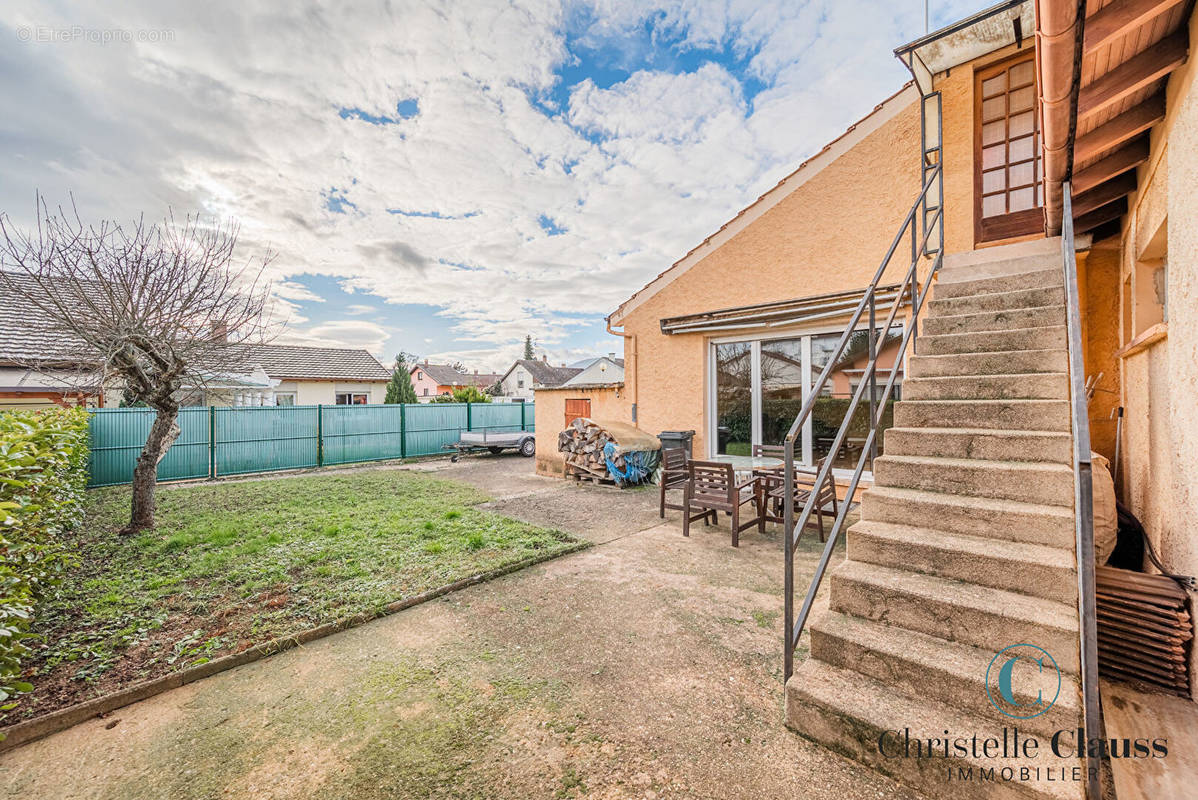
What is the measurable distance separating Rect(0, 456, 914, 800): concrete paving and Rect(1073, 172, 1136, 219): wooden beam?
13.8ft

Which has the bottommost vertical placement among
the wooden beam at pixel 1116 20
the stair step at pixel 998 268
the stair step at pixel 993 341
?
the stair step at pixel 993 341

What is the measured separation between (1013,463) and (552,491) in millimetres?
6690

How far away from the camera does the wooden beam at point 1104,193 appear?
353 centimetres

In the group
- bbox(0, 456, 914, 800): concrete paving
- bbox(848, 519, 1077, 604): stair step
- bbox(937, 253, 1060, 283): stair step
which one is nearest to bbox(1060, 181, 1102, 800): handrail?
bbox(848, 519, 1077, 604): stair step

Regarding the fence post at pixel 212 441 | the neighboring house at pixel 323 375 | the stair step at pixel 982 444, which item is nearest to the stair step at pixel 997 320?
the stair step at pixel 982 444

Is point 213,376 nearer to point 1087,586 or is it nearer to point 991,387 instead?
point 1087,586

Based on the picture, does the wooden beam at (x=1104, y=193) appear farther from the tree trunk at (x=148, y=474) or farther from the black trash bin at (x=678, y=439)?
the tree trunk at (x=148, y=474)

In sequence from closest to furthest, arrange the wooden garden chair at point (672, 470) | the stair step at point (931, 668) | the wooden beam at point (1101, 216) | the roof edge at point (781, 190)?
the stair step at point (931, 668)
the wooden beam at point (1101, 216)
the roof edge at point (781, 190)
the wooden garden chair at point (672, 470)

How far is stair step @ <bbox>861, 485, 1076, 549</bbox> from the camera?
226cm

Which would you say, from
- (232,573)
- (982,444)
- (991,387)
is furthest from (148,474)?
(991,387)

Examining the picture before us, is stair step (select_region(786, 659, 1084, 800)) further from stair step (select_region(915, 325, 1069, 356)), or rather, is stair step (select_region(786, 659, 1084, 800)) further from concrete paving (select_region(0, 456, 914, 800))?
stair step (select_region(915, 325, 1069, 356))

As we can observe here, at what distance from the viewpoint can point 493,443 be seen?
13.7 metres

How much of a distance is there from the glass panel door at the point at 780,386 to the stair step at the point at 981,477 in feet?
13.7

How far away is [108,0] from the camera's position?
479cm
